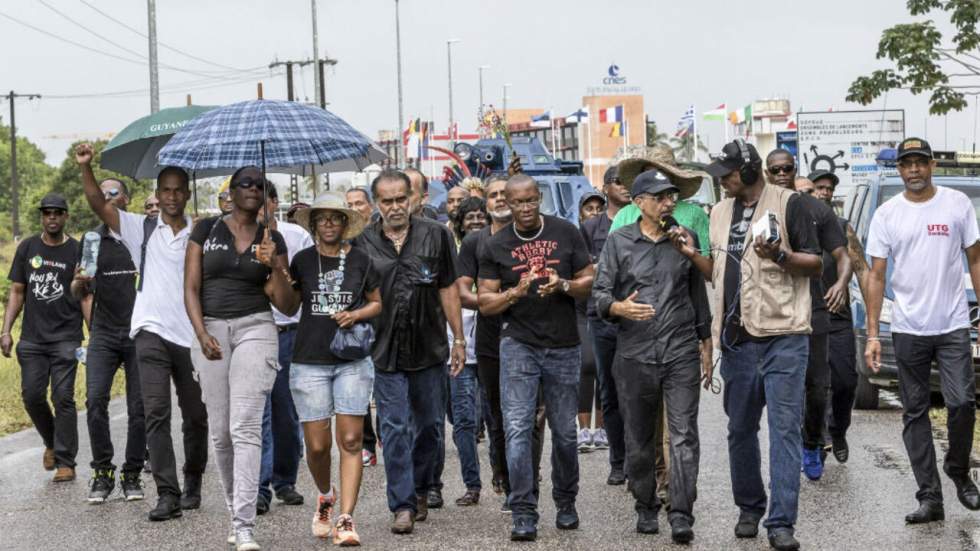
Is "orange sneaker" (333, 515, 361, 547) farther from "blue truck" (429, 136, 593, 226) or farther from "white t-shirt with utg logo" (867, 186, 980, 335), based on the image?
"blue truck" (429, 136, 593, 226)

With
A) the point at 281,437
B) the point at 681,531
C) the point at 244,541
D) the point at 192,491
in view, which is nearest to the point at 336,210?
the point at 244,541

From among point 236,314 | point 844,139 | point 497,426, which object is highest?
point 844,139

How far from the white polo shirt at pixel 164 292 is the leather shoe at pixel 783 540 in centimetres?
354

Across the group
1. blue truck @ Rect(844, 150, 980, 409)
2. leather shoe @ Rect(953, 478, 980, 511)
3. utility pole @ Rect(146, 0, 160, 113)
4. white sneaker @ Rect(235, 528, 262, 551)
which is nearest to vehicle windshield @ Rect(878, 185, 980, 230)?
blue truck @ Rect(844, 150, 980, 409)

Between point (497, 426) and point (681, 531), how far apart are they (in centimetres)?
156

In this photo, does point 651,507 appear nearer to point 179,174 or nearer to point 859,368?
point 179,174

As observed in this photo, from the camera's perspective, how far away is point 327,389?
8.18 m

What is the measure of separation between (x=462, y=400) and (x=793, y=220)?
2678mm

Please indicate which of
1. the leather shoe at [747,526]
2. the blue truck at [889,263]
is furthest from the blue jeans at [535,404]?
the blue truck at [889,263]

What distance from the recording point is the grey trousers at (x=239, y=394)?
8.02 meters

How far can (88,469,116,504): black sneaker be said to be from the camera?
9711 mm

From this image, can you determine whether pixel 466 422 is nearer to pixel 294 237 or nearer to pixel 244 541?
pixel 294 237

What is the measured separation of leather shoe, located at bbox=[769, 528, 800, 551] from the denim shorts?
221 centimetres

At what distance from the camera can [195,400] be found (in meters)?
9.23
